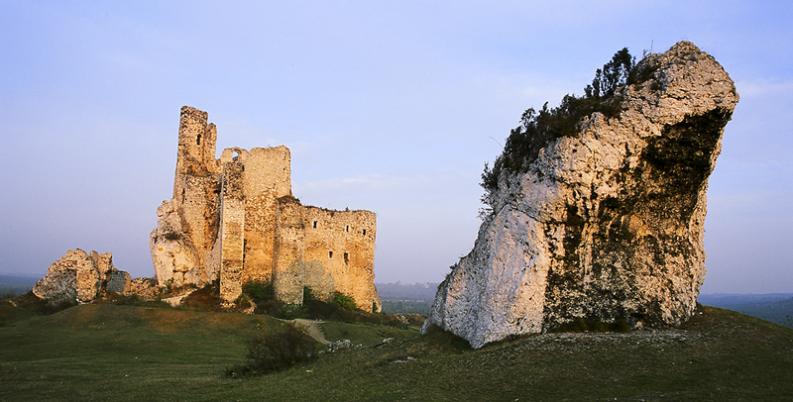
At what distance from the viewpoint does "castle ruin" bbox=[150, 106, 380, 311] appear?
39.6 meters

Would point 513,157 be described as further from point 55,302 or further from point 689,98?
point 55,302

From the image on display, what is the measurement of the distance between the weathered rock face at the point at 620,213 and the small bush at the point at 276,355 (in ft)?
17.9

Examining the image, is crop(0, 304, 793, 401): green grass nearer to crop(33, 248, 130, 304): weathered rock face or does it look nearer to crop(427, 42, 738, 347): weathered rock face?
crop(427, 42, 738, 347): weathered rock face

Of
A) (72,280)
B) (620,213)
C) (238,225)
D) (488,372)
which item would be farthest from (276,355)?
(72,280)

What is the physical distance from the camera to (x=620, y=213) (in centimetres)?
1747

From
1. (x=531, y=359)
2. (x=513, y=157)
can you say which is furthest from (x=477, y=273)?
(x=531, y=359)

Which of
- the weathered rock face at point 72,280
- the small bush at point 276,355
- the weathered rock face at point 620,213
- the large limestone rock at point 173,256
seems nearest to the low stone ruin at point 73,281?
the weathered rock face at point 72,280

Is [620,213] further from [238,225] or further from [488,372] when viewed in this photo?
[238,225]

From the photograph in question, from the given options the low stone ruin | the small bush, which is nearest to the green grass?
the small bush

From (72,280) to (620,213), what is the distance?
30492 mm

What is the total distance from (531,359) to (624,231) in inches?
183

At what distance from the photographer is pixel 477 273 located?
62.7 ft

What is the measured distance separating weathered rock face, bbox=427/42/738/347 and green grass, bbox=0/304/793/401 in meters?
0.95

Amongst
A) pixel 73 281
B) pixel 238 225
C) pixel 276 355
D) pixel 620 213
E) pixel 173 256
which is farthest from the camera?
pixel 173 256
